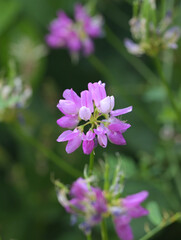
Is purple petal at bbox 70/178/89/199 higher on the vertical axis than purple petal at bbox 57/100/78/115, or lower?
lower

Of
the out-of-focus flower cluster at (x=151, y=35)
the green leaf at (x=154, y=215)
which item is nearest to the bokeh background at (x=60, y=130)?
the out-of-focus flower cluster at (x=151, y=35)

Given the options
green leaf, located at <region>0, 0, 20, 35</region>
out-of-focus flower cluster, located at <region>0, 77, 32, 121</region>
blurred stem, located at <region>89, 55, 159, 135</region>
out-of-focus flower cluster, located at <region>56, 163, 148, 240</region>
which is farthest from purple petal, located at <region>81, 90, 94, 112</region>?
green leaf, located at <region>0, 0, 20, 35</region>

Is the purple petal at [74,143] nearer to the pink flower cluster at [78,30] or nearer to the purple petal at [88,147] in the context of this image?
the purple petal at [88,147]

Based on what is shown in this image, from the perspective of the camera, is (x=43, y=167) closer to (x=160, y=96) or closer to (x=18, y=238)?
(x=18, y=238)

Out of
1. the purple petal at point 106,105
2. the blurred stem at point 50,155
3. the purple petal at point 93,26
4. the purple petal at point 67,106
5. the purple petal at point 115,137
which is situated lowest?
the purple petal at point 115,137

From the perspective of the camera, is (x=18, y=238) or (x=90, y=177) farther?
(x=18, y=238)

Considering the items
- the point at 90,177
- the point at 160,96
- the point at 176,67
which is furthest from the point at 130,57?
the point at 90,177

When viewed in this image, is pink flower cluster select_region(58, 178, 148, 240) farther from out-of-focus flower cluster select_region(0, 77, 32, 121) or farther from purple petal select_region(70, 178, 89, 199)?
out-of-focus flower cluster select_region(0, 77, 32, 121)
